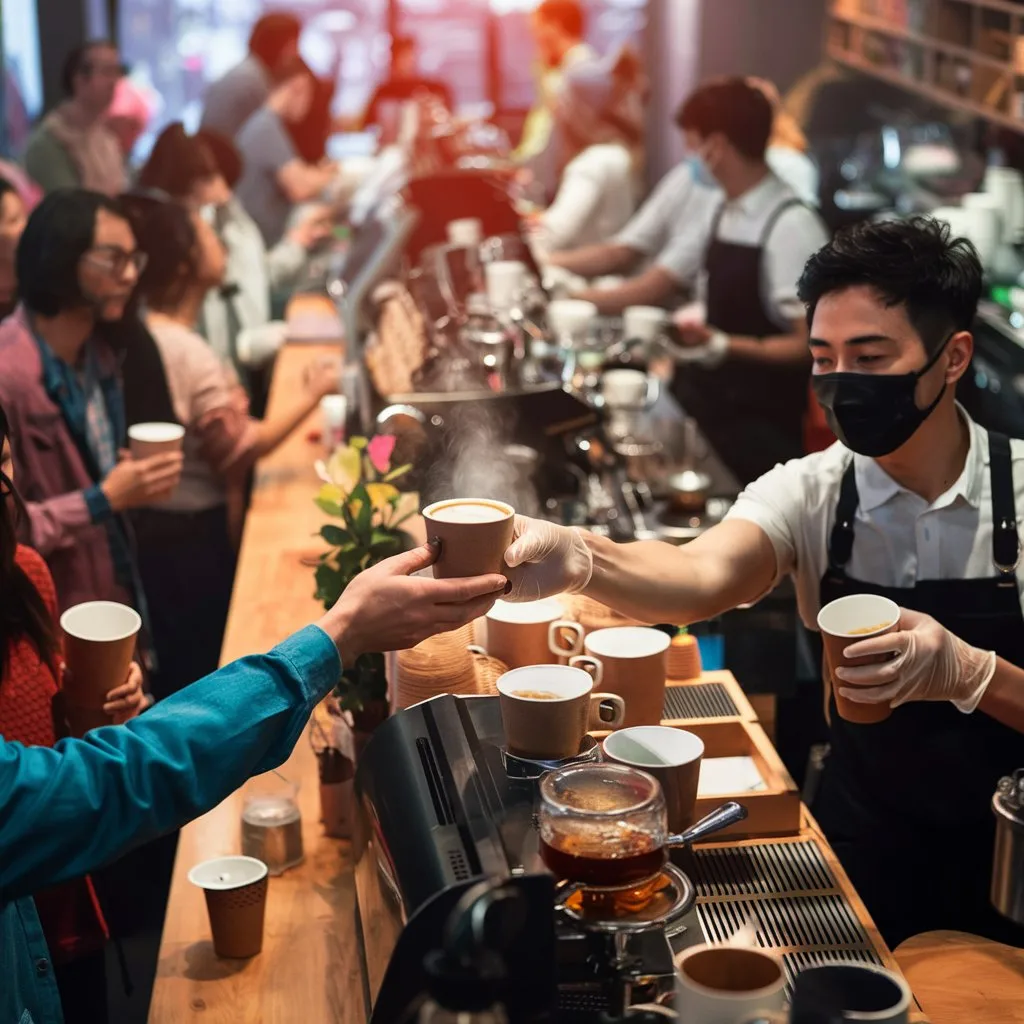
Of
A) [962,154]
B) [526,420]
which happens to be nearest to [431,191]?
[526,420]

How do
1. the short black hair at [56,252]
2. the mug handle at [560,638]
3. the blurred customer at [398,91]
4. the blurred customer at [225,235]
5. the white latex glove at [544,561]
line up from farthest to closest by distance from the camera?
the blurred customer at [398,91]
the blurred customer at [225,235]
the short black hair at [56,252]
the mug handle at [560,638]
the white latex glove at [544,561]

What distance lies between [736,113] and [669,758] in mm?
3795

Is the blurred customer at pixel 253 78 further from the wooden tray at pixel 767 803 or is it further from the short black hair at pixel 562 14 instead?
the wooden tray at pixel 767 803

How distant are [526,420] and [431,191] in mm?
2586

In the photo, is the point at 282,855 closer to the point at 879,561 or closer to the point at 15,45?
the point at 879,561

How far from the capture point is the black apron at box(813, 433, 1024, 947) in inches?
98.0

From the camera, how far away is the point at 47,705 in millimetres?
2410

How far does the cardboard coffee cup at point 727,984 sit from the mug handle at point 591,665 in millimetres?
748

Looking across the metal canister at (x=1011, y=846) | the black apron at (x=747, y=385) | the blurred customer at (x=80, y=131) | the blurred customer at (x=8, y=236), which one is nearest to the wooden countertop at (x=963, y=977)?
the metal canister at (x=1011, y=846)

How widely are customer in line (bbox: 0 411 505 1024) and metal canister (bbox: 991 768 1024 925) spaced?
878mm

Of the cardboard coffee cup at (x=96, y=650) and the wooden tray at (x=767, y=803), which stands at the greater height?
the cardboard coffee cup at (x=96, y=650)

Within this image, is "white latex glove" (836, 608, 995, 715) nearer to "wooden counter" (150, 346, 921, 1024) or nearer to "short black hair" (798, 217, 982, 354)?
"wooden counter" (150, 346, 921, 1024)

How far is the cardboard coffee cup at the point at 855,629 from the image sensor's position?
207cm

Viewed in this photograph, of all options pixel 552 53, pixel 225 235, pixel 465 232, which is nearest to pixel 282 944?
pixel 465 232
